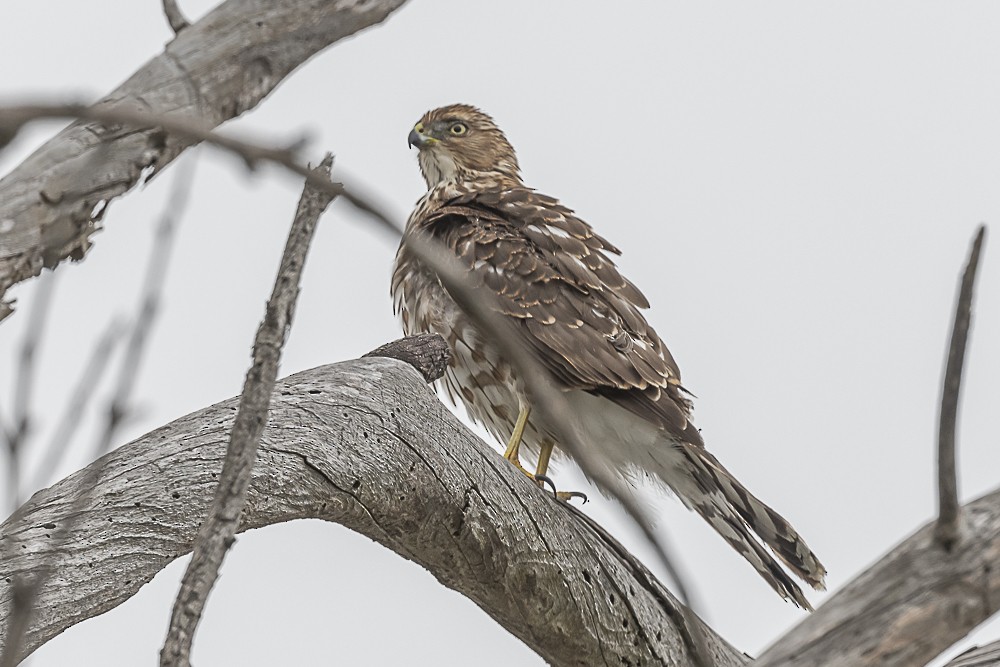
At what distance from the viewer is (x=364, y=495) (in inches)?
113

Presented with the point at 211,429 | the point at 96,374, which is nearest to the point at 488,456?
the point at 211,429

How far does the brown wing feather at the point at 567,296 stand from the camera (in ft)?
13.4

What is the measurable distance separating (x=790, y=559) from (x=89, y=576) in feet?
7.50

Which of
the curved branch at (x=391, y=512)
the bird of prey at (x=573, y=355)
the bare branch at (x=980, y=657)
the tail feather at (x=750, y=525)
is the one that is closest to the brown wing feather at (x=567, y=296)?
the bird of prey at (x=573, y=355)

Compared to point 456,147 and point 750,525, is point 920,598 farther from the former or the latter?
point 456,147

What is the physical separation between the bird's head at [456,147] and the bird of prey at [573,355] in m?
0.70

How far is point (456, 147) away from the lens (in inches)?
220

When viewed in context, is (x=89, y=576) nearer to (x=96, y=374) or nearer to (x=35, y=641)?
(x=35, y=641)

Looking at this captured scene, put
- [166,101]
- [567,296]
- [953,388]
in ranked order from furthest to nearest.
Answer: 1. [567,296]
2. [166,101]
3. [953,388]

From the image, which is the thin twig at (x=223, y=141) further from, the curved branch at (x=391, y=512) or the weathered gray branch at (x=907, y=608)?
the curved branch at (x=391, y=512)

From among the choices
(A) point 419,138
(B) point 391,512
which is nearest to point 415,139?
(A) point 419,138

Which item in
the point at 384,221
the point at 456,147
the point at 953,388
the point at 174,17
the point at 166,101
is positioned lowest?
the point at 953,388

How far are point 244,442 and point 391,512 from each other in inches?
62.2

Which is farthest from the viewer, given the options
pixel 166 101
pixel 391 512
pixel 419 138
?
pixel 419 138
